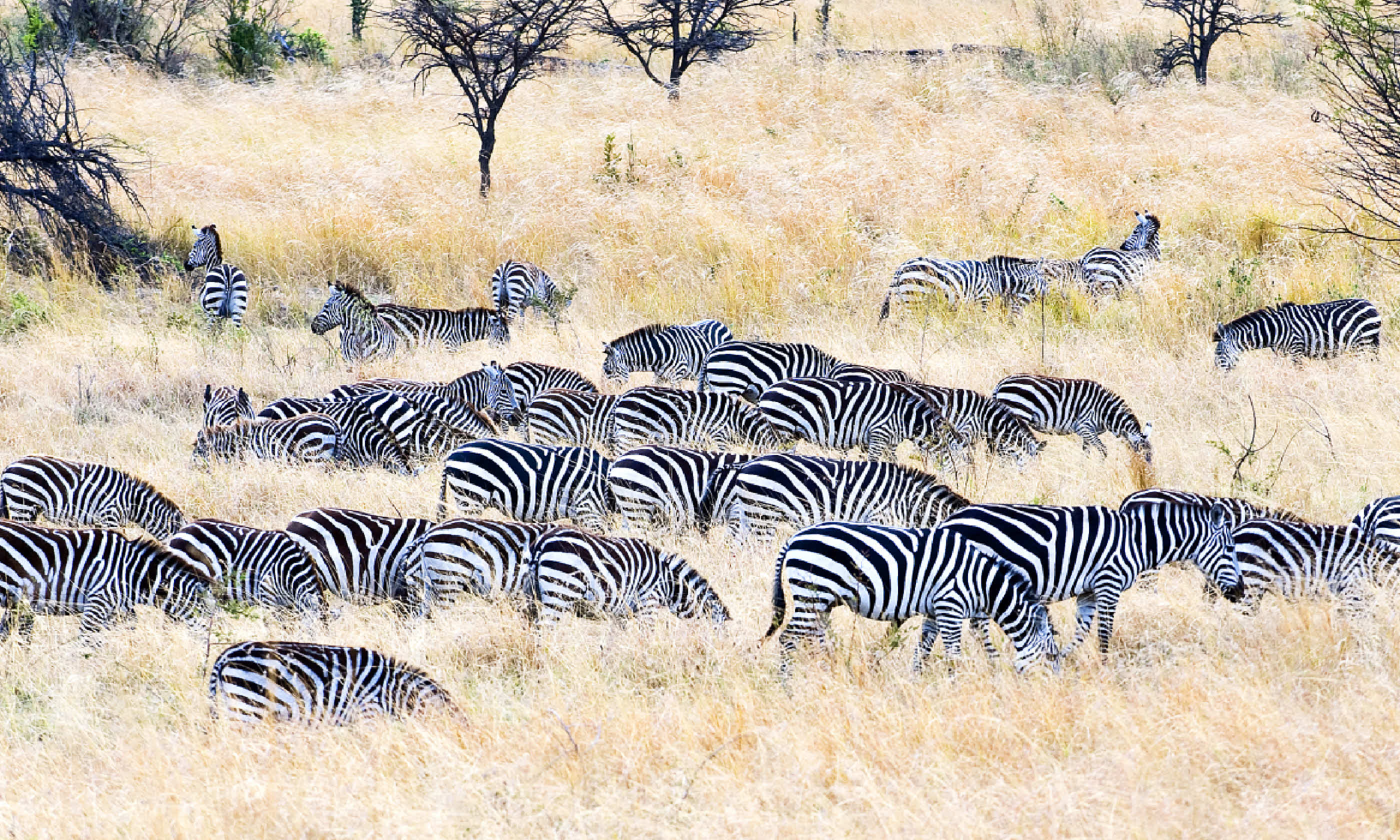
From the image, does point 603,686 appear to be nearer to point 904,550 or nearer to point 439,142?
point 904,550

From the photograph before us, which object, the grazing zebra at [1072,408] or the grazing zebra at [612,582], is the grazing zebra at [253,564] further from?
the grazing zebra at [1072,408]

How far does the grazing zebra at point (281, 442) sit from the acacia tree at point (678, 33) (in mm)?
16965

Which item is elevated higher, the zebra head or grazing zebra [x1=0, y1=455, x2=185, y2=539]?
the zebra head

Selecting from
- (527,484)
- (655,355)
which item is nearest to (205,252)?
(655,355)

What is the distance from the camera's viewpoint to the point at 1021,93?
2391 cm

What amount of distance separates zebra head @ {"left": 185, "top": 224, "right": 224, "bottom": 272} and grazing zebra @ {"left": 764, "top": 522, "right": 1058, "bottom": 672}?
1255 centimetres

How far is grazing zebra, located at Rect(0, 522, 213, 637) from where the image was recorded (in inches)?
252

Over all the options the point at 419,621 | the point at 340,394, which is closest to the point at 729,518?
the point at 419,621

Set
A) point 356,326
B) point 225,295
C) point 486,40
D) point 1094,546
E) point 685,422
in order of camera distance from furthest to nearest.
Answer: point 486,40 → point 225,295 → point 356,326 → point 685,422 → point 1094,546

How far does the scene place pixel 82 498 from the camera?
8281mm

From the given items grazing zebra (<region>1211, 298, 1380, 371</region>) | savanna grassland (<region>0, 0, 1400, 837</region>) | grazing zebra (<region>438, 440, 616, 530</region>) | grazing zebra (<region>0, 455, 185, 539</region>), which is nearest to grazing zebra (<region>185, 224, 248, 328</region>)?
savanna grassland (<region>0, 0, 1400, 837</region>)

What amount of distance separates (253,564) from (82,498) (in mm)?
2148

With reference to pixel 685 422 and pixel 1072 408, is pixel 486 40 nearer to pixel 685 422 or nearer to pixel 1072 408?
pixel 685 422

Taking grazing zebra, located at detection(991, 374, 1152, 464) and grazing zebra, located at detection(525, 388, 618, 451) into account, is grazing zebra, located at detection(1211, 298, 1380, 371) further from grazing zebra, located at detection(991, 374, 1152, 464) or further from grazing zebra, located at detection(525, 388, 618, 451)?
grazing zebra, located at detection(525, 388, 618, 451)
